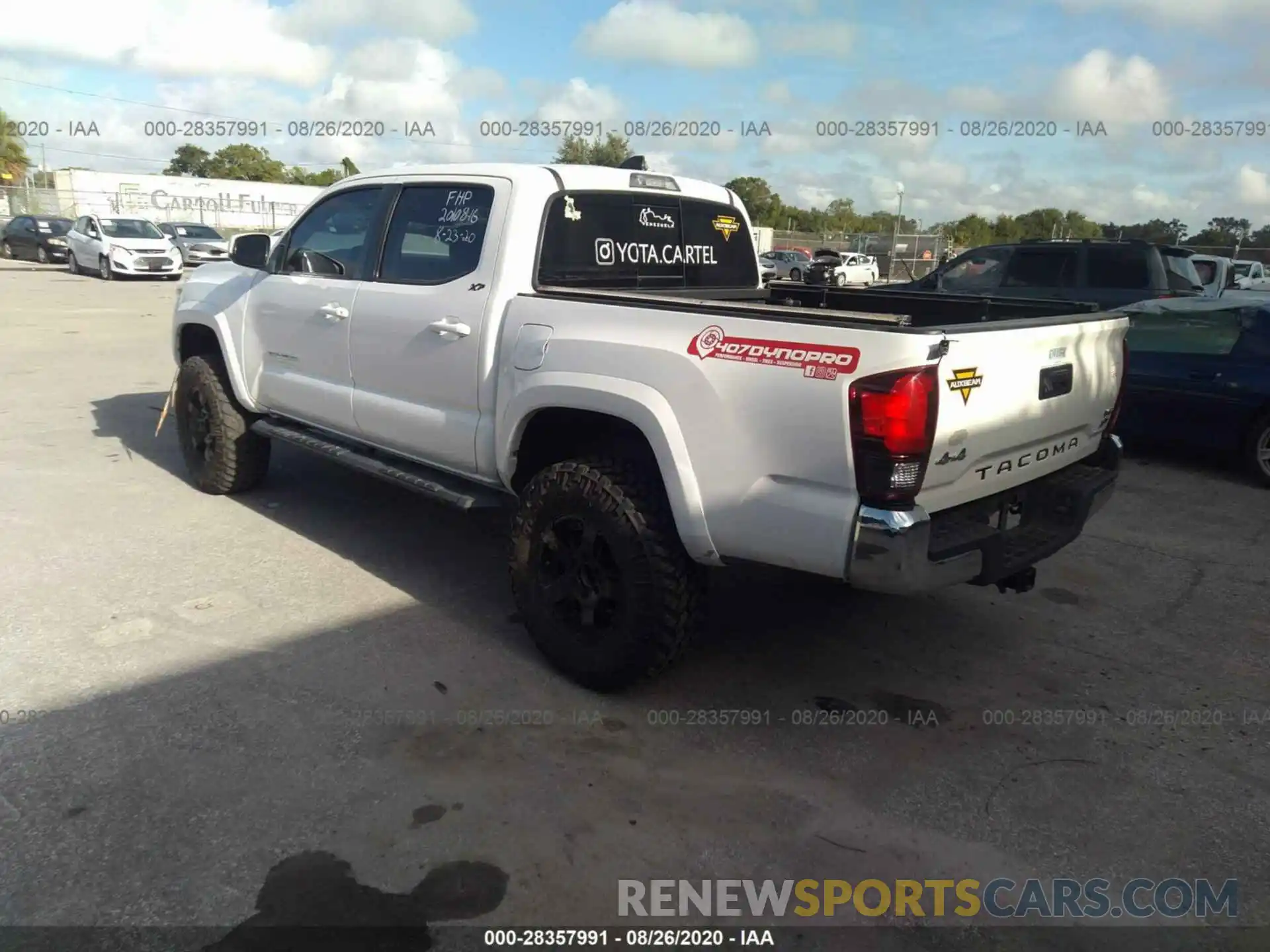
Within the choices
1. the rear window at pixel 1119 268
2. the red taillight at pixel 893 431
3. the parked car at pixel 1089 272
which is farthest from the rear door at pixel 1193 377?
the red taillight at pixel 893 431

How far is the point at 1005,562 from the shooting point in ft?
10.7

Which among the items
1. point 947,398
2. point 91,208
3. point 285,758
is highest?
point 91,208

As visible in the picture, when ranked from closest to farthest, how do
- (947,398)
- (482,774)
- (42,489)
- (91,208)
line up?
(947,398), (482,774), (42,489), (91,208)

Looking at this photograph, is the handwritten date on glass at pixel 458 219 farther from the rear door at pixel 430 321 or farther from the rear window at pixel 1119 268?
the rear window at pixel 1119 268

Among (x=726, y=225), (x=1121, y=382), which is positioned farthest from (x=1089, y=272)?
(x=1121, y=382)

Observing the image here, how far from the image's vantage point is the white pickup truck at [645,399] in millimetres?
2871

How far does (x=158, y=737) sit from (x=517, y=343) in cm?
196

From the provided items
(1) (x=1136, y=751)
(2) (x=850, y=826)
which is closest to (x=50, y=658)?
(2) (x=850, y=826)

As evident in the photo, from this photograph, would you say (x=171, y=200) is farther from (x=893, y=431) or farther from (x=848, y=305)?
(x=893, y=431)

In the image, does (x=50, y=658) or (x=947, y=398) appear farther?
(x=50, y=658)

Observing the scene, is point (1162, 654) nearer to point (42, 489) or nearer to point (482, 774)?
point (482, 774)

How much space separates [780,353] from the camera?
293cm

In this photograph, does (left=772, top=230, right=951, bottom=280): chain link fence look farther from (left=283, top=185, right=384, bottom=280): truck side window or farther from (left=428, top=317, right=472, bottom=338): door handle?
(left=428, top=317, right=472, bottom=338): door handle

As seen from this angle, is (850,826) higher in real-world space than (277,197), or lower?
lower
